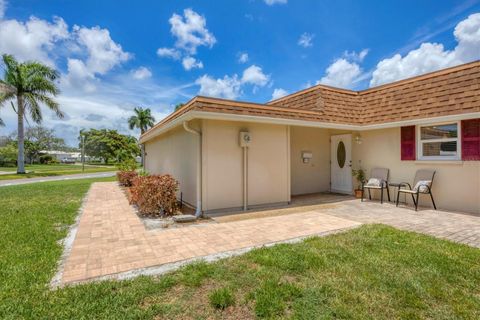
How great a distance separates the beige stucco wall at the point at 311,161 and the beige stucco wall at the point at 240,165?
7.91 ft

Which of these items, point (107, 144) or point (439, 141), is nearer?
point (439, 141)

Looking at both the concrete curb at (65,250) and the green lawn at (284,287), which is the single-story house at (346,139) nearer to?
the concrete curb at (65,250)

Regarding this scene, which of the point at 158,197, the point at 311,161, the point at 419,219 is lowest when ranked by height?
the point at 419,219

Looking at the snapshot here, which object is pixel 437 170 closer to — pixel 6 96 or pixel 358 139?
pixel 358 139

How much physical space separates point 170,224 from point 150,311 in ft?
12.7

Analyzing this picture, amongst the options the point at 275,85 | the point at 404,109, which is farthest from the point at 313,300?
the point at 275,85

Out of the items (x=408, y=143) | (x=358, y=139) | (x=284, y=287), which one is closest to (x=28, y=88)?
(x=358, y=139)

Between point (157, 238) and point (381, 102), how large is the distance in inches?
381

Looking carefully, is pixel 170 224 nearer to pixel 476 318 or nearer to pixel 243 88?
pixel 476 318

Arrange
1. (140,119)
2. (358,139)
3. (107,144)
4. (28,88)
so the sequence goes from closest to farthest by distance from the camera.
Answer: (358,139), (28,88), (140,119), (107,144)

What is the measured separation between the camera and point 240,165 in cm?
800

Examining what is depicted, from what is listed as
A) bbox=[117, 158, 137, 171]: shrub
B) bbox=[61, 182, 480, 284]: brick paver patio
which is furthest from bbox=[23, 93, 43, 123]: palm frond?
bbox=[61, 182, 480, 284]: brick paver patio

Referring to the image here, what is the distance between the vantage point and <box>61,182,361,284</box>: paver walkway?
4215 millimetres

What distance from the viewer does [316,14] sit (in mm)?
12031
